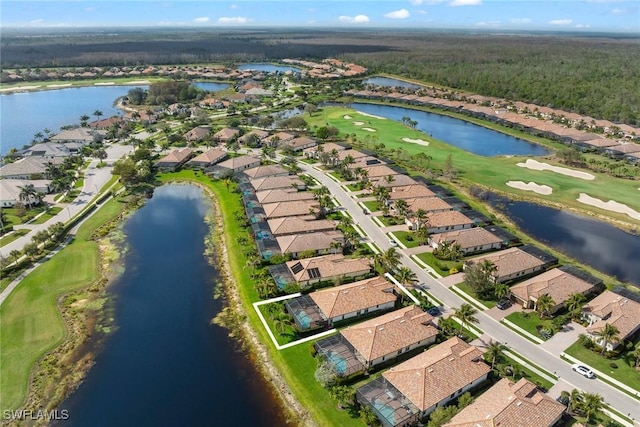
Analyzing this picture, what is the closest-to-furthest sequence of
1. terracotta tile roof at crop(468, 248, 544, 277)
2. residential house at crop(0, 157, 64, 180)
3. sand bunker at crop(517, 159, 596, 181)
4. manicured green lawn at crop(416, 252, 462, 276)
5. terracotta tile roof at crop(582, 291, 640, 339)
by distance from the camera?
terracotta tile roof at crop(582, 291, 640, 339) → terracotta tile roof at crop(468, 248, 544, 277) → manicured green lawn at crop(416, 252, 462, 276) → residential house at crop(0, 157, 64, 180) → sand bunker at crop(517, 159, 596, 181)

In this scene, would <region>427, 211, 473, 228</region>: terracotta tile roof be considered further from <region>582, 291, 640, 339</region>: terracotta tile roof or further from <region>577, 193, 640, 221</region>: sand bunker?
<region>577, 193, 640, 221</region>: sand bunker

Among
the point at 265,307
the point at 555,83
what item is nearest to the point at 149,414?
the point at 265,307

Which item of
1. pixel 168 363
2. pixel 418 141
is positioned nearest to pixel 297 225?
pixel 168 363

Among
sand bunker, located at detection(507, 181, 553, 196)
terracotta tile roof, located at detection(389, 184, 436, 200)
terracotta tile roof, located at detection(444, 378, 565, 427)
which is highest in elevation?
terracotta tile roof, located at detection(444, 378, 565, 427)

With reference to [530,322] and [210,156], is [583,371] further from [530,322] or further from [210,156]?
[210,156]

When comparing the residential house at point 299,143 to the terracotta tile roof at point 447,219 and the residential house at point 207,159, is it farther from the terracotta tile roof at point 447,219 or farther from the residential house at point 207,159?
the terracotta tile roof at point 447,219

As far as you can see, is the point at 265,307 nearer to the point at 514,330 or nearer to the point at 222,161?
the point at 514,330

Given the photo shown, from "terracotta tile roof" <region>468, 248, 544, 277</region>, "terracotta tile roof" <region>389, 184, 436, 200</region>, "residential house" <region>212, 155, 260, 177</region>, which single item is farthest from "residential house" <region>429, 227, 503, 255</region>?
"residential house" <region>212, 155, 260, 177</region>
